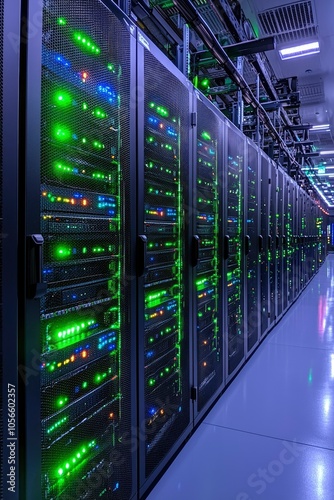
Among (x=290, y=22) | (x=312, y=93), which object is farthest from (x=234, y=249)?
(x=312, y=93)

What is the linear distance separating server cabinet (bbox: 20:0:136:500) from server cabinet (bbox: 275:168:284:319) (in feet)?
13.1

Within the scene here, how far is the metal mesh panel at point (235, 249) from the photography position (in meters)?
2.92

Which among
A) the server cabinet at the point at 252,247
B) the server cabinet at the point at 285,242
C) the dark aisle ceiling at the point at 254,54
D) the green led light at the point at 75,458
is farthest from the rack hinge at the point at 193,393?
the server cabinet at the point at 285,242

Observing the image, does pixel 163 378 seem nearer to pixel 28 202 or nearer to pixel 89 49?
pixel 28 202

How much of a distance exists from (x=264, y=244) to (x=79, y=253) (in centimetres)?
336

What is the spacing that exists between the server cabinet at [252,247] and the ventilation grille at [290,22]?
181cm

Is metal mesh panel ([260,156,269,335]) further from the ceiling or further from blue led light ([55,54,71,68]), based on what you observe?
blue led light ([55,54,71,68])

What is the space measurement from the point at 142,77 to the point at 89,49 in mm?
353

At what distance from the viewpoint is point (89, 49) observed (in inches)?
47.5

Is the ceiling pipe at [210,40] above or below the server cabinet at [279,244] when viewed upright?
above

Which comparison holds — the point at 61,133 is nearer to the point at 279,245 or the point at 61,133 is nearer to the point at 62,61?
the point at 62,61

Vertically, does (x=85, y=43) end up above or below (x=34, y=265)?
above

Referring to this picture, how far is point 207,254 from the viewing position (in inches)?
96.1

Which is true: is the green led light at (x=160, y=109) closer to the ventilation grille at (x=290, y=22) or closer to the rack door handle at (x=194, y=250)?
the rack door handle at (x=194, y=250)
